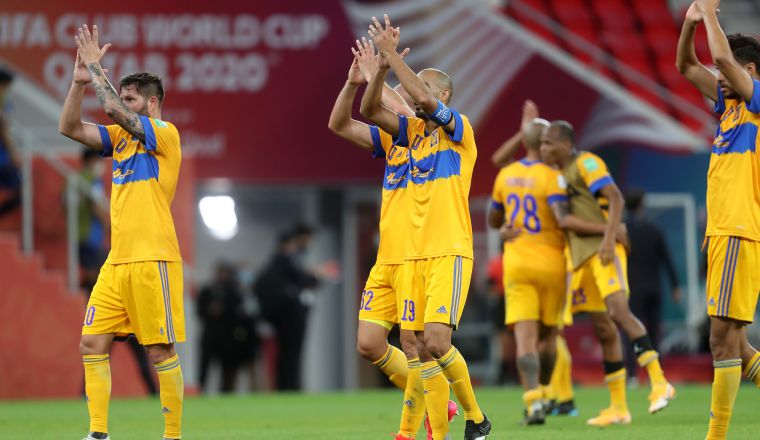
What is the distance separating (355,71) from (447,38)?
45.9 feet

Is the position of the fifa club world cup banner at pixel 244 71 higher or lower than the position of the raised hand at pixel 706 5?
higher

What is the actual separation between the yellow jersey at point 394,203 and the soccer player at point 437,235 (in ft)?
0.77

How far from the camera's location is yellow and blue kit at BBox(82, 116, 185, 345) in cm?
894

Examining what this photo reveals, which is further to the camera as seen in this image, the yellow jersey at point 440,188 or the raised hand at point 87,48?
the raised hand at point 87,48

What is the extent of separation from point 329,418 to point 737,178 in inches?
253

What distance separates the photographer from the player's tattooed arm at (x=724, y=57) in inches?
314

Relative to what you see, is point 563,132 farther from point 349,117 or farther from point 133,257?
point 133,257

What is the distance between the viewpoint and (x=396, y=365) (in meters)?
9.57

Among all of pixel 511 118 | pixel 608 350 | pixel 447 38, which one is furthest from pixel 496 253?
pixel 608 350

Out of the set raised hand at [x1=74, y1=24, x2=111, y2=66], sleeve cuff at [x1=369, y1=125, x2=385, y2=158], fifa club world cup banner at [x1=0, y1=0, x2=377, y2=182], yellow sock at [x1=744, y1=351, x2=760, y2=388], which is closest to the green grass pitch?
yellow sock at [x1=744, y1=351, x2=760, y2=388]

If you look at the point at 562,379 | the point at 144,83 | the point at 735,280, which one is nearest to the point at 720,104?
the point at 735,280

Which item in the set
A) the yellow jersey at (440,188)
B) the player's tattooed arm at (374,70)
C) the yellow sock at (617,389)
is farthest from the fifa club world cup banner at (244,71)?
the yellow jersey at (440,188)

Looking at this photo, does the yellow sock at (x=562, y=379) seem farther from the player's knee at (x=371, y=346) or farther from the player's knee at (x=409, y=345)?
the player's knee at (x=371, y=346)

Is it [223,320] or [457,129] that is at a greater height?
[457,129]
